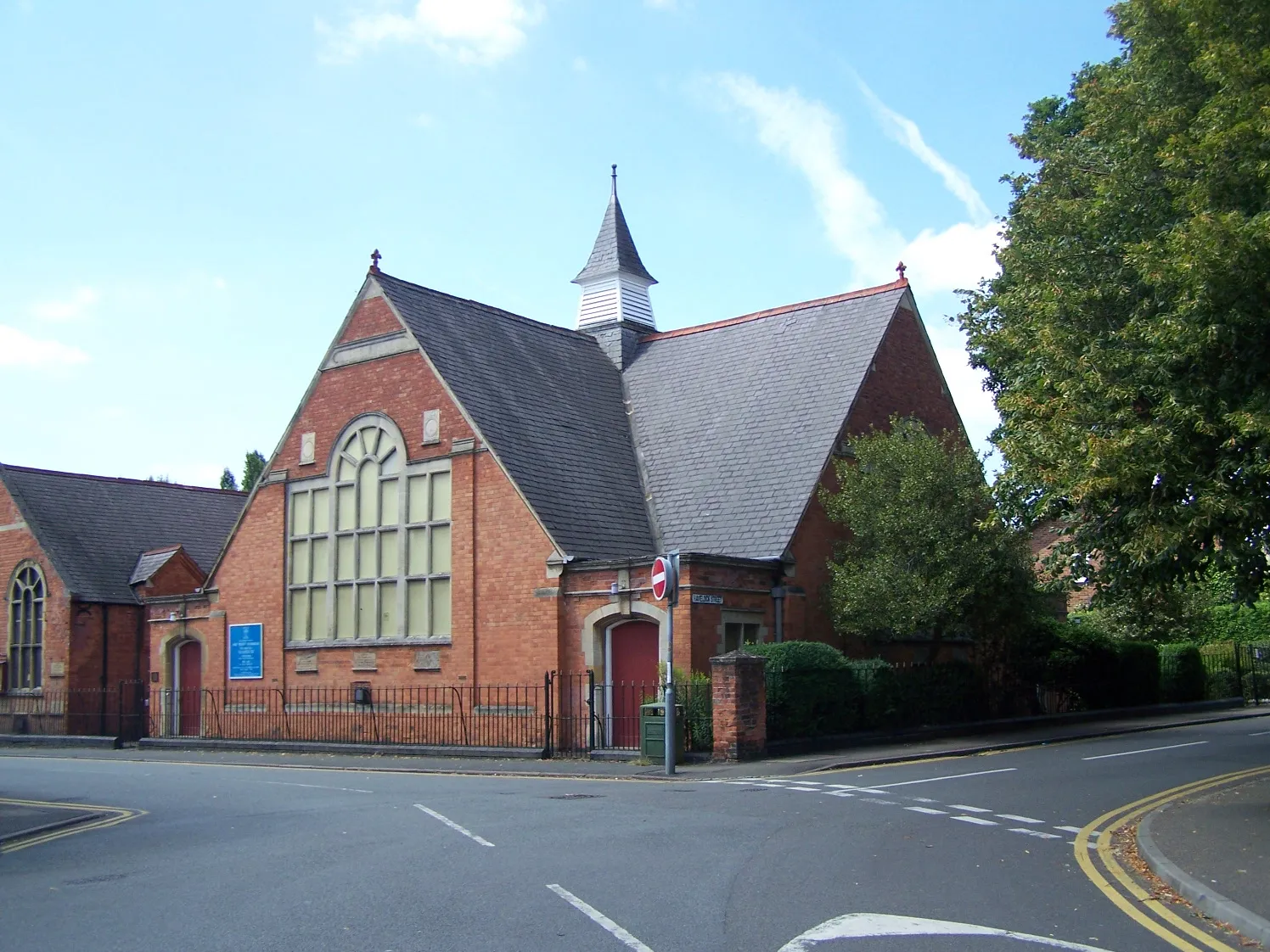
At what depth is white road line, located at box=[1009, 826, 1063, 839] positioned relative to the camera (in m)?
12.0

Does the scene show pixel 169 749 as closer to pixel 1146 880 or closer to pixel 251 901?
pixel 251 901

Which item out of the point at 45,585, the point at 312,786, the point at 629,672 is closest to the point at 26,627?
the point at 45,585

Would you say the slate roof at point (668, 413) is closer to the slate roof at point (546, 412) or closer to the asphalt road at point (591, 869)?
the slate roof at point (546, 412)

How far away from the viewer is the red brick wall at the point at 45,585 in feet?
117

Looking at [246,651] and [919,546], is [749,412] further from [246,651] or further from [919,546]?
[246,651]

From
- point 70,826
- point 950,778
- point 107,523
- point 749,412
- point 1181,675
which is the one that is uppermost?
point 749,412

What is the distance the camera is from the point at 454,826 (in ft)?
42.6

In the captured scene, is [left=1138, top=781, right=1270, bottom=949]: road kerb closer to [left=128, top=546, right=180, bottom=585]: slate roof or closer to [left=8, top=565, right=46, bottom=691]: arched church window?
[left=128, top=546, right=180, bottom=585]: slate roof

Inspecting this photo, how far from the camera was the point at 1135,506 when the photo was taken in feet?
43.2

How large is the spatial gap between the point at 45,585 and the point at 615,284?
743 inches

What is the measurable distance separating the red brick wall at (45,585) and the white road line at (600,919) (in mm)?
30492

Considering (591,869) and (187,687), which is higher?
(187,687)

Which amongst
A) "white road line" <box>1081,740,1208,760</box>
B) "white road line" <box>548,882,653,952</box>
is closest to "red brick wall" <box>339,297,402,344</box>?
"white road line" <box>1081,740,1208,760</box>

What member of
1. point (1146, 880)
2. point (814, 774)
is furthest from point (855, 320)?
point (1146, 880)
